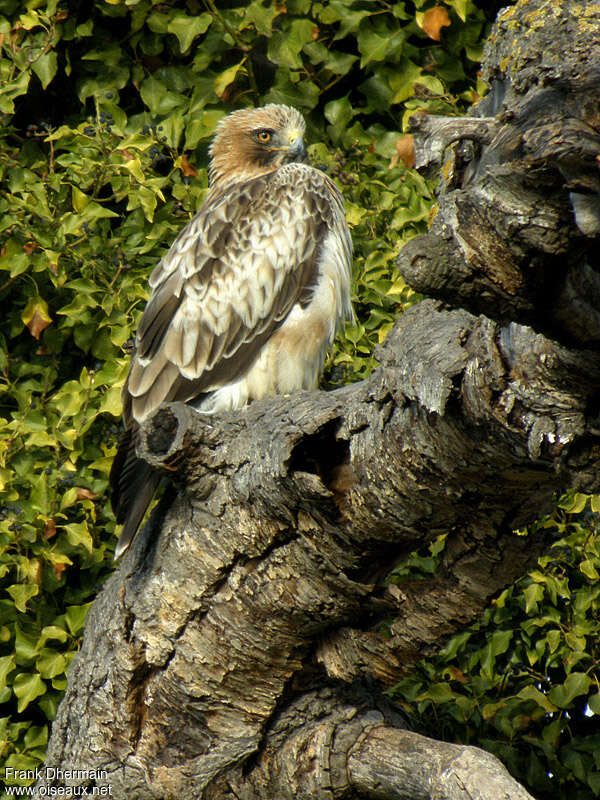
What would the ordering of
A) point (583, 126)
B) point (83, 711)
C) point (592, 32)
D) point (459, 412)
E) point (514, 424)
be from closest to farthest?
point (583, 126) < point (592, 32) < point (514, 424) < point (459, 412) < point (83, 711)

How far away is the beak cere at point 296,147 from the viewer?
14.1 ft

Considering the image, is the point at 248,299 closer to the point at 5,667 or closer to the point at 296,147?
the point at 296,147

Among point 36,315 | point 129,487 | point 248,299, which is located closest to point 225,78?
point 248,299

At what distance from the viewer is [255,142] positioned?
4.41m

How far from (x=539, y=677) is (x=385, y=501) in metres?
1.72

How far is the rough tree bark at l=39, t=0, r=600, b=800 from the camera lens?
4.61ft

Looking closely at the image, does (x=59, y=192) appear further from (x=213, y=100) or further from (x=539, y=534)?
(x=539, y=534)

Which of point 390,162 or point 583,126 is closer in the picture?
point 583,126

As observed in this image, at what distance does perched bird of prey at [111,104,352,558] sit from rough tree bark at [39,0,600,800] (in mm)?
973

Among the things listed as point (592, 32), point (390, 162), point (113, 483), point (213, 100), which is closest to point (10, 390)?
point (113, 483)

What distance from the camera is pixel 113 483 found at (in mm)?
3396

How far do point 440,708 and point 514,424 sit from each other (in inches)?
86.1

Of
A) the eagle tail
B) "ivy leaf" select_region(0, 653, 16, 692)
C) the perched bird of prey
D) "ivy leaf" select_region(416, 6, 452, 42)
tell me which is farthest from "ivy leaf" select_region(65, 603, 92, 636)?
"ivy leaf" select_region(416, 6, 452, 42)

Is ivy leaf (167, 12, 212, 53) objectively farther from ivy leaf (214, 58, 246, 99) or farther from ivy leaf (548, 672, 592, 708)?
ivy leaf (548, 672, 592, 708)
